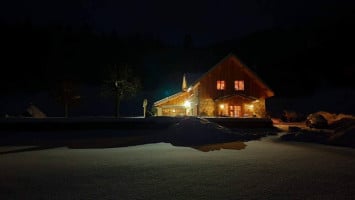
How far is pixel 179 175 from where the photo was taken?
10.3m

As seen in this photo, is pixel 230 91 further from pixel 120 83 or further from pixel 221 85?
pixel 120 83

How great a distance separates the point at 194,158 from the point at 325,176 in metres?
5.57

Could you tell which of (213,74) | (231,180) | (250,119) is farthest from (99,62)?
(231,180)

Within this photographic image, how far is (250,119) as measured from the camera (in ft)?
99.6

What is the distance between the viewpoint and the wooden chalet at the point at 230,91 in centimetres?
3794

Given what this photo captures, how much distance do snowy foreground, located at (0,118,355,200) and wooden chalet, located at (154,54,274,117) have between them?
21259 mm

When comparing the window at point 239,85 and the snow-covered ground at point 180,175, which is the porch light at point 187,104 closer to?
the window at point 239,85

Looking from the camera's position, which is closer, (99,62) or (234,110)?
(234,110)

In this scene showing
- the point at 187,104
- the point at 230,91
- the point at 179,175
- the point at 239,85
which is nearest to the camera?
the point at 179,175

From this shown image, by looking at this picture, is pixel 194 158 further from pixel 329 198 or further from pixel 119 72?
pixel 119 72

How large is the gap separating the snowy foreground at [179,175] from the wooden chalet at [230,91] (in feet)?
69.7

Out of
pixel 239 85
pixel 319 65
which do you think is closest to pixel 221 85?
pixel 239 85

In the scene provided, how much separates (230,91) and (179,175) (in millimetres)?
29087

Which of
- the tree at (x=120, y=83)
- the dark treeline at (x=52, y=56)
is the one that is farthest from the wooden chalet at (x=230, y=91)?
the dark treeline at (x=52, y=56)
